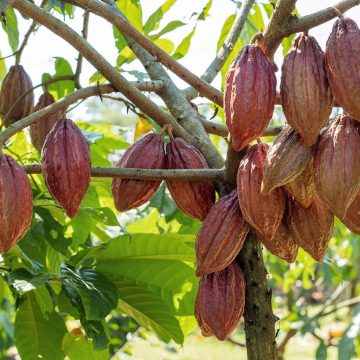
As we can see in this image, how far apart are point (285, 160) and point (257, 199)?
9cm

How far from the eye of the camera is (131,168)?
1.24 metres

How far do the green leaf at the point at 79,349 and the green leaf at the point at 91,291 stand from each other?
0.13 m

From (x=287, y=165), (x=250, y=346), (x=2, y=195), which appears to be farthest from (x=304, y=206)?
(x=2, y=195)

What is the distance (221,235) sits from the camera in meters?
1.20

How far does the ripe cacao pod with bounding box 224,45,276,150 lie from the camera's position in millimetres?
1093

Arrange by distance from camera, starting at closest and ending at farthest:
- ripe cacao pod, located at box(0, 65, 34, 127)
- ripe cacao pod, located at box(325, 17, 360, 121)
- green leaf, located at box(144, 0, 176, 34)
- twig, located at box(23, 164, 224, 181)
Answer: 1. ripe cacao pod, located at box(325, 17, 360, 121)
2. twig, located at box(23, 164, 224, 181)
3. ripe cacao pod, located at box(0, 65, 34, 127)
4. green leaf, located at box(144, 0, 176, 34)

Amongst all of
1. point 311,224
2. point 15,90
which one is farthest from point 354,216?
point 15,90

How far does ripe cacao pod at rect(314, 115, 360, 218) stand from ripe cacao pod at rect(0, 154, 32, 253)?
0.42m

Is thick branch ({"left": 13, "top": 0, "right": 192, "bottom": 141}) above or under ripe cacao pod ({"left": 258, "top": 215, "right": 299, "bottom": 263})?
above

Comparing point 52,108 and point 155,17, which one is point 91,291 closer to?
point 52,108

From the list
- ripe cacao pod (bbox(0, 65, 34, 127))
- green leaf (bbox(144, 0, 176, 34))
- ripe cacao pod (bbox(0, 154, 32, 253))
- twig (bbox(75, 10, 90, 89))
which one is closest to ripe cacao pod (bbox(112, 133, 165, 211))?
A: ripe cacao pod (bbox(0, 154, 32, 253))

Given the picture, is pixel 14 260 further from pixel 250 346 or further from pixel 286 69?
pixel 286 69

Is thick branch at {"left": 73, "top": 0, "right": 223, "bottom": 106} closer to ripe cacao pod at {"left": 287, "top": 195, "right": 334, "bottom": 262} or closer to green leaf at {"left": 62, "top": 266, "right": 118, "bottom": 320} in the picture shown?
ripe cacao pod at {"left": 287, "top": 195, "right": 334, "bottom": 262}

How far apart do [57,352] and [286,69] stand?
841 mm
